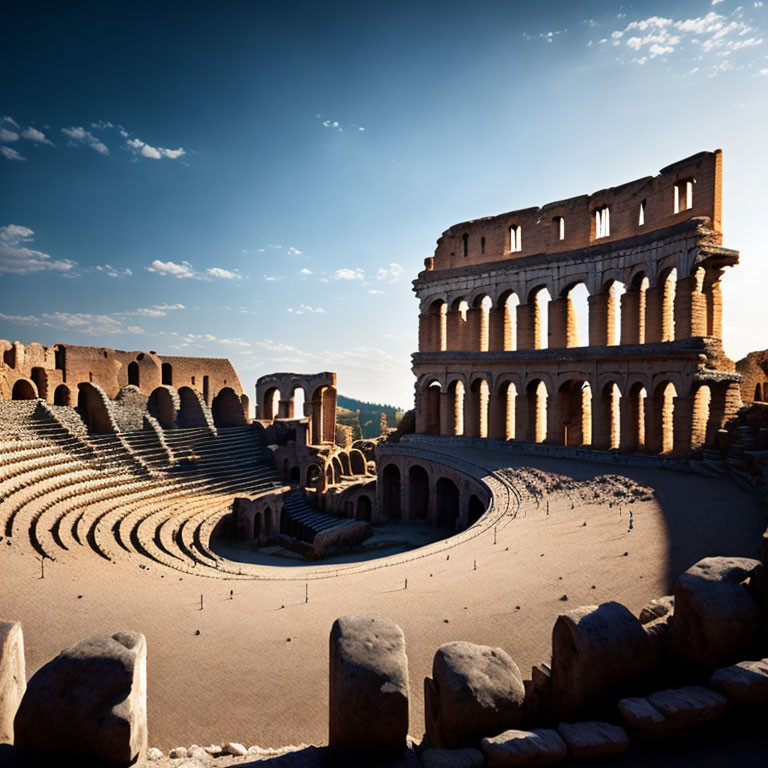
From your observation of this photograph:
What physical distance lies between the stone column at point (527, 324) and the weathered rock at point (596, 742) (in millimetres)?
22526

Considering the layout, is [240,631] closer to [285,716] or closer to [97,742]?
[285,716]

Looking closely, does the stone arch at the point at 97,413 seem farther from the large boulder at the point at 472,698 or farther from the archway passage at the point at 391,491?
the large boulder at the point at 472,698

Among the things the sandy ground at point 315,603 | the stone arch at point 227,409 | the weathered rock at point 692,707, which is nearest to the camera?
the weathered rock at point 692,707

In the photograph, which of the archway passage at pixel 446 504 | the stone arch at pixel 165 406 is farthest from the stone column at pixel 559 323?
the stone arch at pixel 165 406

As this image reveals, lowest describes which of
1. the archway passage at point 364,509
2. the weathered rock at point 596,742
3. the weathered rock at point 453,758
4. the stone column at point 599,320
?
the archway passage at point 364,509

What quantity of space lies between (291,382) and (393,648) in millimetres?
29695

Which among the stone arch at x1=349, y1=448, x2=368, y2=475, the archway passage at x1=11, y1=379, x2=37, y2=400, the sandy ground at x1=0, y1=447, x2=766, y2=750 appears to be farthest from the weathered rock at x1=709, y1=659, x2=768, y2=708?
the archway passage at x1=11, y1=379, x2=37, y2=400

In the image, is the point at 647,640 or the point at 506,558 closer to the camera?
the point at 647,640

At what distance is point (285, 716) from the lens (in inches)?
234

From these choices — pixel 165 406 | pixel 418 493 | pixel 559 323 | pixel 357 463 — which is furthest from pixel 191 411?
pixel 559 323

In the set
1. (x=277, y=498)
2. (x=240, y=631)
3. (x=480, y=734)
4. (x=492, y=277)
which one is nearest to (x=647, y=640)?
(x=480, y=734)

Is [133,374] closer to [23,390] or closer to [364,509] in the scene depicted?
[23,390]

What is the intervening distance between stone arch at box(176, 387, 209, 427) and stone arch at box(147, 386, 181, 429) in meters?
1.04

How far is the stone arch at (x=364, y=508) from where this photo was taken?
2527 cm
